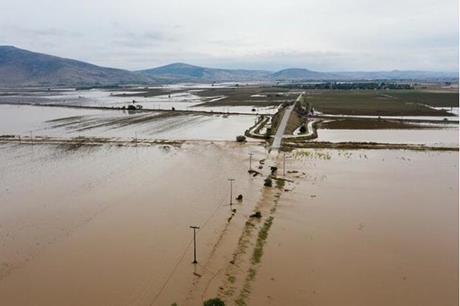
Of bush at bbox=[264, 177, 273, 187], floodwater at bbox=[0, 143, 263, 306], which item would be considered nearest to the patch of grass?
floodwater at bbox=[0, 143, 263, 306]

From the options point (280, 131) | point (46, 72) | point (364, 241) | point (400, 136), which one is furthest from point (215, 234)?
point (46, 72)

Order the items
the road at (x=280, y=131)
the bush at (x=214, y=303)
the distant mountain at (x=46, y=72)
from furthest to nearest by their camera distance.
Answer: the distant mountain at (x=46, y=72) → the road at (x=280, y=131) → the bush at (x=214, y=303)

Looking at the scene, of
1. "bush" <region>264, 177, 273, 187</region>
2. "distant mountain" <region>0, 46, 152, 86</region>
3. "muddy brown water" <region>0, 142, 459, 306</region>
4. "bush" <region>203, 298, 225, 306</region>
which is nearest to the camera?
"bush" <region>203, 298, 225, 306</region>

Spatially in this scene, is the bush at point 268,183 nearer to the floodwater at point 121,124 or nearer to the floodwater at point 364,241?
the floodwater at point 364,241

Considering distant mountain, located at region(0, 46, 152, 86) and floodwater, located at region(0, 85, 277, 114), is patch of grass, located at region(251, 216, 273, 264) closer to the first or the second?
floodwater, located at region(0, 85, 277, 114)

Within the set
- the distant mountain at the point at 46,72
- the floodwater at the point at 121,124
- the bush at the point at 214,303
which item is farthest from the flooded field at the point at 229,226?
the distant mountain at the point at 46,72

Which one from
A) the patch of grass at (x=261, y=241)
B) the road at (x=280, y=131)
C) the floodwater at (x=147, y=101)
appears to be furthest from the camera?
the floodwater at (x=147, y=101)

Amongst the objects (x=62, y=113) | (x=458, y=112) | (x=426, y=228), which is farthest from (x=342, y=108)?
(x=426, y=228)
